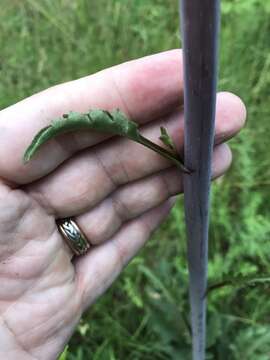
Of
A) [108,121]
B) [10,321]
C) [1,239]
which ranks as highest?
[108,121]

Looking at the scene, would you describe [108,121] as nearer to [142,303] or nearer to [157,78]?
[157,78]

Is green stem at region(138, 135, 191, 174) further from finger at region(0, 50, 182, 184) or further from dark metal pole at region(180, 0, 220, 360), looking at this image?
finger at region(0, 50, 182, 184)

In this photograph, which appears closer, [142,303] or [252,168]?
[142,303]

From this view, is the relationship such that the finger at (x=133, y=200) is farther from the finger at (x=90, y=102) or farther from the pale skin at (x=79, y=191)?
the finger at (x=90, y=102)

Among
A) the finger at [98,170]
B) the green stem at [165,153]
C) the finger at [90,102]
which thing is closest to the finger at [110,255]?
the finger at [98,170]

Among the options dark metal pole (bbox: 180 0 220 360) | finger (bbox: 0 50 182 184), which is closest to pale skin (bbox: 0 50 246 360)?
finger (bbox: 0 50 182 184)

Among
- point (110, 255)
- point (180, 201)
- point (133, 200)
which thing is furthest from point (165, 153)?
point (180, 201)

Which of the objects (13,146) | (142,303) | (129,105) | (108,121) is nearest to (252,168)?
(142,303)

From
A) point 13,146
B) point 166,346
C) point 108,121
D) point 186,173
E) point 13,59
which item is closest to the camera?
point 108,121
